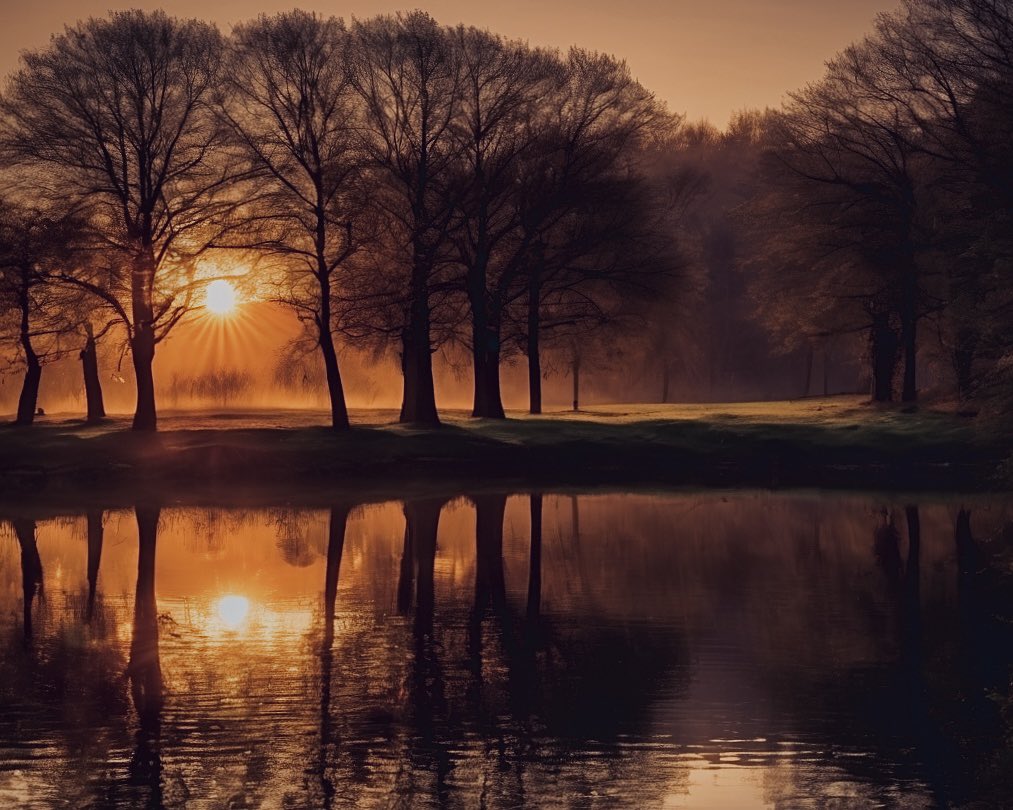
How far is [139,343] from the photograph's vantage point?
45.4m

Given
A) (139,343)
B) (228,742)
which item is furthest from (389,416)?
(228,742)

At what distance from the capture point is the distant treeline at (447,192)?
43656mm

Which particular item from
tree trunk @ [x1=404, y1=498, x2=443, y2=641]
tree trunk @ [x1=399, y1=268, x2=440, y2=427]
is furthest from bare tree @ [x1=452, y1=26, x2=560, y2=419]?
tree trunk @ [x1=404, y1=498, x2=443, y2=641]

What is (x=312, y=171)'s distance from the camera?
45.7 m

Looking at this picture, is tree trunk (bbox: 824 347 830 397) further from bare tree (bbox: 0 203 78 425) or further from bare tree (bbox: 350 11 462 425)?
bare tree (bbox: 0 203 78 425)

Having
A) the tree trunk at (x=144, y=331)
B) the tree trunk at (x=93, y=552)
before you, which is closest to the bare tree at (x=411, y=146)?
the tree trunk at (x=144, y=331)

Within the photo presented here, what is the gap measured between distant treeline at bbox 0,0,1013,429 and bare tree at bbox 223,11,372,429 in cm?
9

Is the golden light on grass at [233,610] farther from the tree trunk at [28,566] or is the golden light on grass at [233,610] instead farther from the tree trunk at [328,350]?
Result: the tree trunk at [328,350]

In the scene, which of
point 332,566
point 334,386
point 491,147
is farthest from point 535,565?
point 491,147

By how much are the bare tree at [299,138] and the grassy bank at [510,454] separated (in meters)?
4.48

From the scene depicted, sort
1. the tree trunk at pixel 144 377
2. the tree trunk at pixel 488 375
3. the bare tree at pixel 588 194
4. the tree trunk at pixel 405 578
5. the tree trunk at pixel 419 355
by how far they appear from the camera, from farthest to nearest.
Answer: the tree trunk at pixel 488 375
the bare tree at pixel 588 194
the tree trunk at pixel 419 355
the tree trunk at pixel 144 377
the tree trunk at pixel 405 578

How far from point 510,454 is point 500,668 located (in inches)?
1058

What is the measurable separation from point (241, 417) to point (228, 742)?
4188 centimetres

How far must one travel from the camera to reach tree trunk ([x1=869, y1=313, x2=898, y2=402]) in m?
58.5
